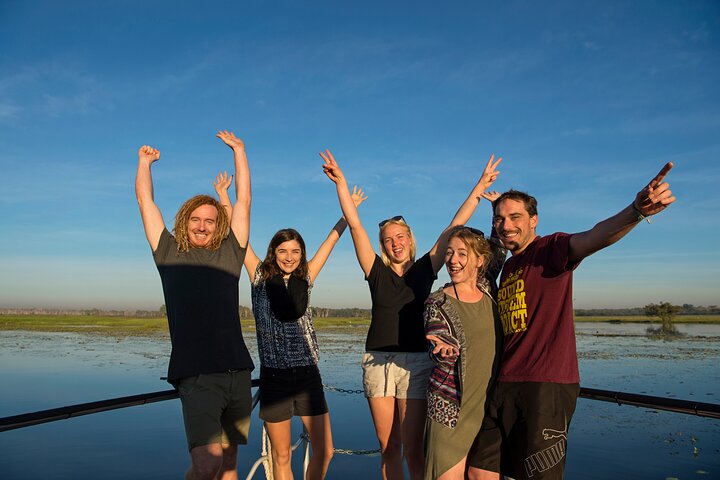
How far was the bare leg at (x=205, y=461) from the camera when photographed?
8.36 feet

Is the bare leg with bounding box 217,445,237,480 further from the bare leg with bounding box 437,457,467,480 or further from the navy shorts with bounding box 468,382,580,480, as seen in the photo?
the navy shorts with bounding box 468,382,580,480

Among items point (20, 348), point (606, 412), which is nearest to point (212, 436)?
point (606, 412)

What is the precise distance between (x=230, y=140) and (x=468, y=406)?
6.81ft

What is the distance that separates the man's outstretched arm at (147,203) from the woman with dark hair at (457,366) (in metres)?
1.52

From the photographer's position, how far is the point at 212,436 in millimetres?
2600

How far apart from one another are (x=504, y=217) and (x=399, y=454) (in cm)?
158

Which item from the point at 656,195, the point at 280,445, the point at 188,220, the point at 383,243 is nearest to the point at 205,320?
the point at 188,220

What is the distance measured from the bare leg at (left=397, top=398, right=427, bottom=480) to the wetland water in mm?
5378

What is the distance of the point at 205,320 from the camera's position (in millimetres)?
2662

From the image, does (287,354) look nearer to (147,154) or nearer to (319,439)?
(319,439)

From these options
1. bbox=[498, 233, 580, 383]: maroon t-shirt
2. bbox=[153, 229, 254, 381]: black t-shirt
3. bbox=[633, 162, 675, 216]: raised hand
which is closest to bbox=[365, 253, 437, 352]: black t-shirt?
bbox=[498, 233, 580, 383]: maroon t-shirt

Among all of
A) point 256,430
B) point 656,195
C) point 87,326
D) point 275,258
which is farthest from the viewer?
point 87,326

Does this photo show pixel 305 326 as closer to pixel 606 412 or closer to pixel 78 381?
pixel 606 412

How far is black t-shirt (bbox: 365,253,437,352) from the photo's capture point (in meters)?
3.10
